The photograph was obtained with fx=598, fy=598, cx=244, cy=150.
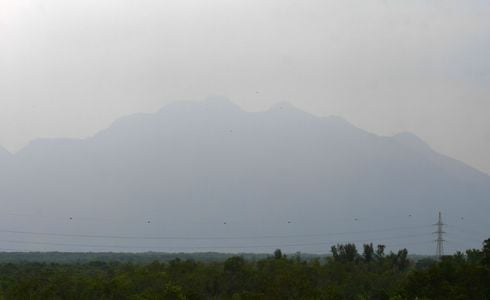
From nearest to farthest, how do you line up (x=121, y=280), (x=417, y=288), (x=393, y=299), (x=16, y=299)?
(x=393, y=299)
(x=417, y=288)
(x=16, y=299)
(x=121, y=280)

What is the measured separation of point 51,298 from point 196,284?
1437 centimetres

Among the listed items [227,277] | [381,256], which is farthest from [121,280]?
[381,256]

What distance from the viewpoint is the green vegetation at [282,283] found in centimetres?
3741

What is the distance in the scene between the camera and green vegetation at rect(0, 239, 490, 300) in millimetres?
37406

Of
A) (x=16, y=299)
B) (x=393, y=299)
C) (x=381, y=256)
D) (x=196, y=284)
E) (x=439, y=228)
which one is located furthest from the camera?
(x=439, y=228)

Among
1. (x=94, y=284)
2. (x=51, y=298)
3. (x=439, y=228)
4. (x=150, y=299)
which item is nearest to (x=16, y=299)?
(x=51, y=298)

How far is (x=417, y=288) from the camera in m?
37.4

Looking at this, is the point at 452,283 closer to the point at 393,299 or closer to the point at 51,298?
the point at 393,299

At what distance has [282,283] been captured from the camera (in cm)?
4597

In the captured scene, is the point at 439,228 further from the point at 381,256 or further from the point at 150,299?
the point at 150,299

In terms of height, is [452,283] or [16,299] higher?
[452,283]

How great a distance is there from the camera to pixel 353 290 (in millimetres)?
55031

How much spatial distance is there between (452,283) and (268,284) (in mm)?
15395

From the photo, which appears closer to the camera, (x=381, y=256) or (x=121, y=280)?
(x=121, y=280)
